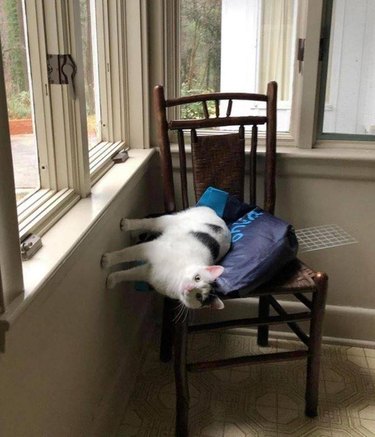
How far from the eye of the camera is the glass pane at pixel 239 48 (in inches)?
79.7

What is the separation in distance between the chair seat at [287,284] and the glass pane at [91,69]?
2.55 ft

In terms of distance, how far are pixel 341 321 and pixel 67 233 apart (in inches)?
54.1

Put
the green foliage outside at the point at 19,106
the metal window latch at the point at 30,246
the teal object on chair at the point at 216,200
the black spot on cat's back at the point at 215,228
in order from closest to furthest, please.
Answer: the metal window latch at the point at 30,246, the green foliage outside at the point at 19,106, the black spot on cat's back at the point at 215,228, the teal object on chair at the point at 216,200

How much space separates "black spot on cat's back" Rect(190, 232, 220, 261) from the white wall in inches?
10.6

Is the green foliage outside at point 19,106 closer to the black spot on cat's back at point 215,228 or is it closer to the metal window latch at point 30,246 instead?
the metal window latch at point 30,246

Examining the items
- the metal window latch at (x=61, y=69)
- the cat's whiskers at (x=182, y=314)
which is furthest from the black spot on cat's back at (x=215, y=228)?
the metal window latch at (x=61, y=69)

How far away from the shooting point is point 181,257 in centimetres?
158

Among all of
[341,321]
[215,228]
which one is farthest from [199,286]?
[341,321]

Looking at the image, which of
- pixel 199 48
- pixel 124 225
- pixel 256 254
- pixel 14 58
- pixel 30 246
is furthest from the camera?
pixel 199 48

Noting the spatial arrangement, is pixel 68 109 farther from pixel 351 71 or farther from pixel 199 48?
pixel 351 71

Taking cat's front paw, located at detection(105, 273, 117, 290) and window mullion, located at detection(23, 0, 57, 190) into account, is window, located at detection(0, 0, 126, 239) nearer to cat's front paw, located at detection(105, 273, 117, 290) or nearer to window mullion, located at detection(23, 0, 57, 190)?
window mullion, located at detection(23, 0, 57, 190)

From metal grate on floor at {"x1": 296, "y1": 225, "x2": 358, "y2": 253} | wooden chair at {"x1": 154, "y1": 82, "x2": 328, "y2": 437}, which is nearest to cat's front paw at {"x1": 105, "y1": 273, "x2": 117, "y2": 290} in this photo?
wooden chair at {"x1": 154, "y1": 82, "x2": 328, "y2": 437}

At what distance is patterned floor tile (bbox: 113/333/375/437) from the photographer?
70.4 inches

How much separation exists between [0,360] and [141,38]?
Answer: 1.39 metres
